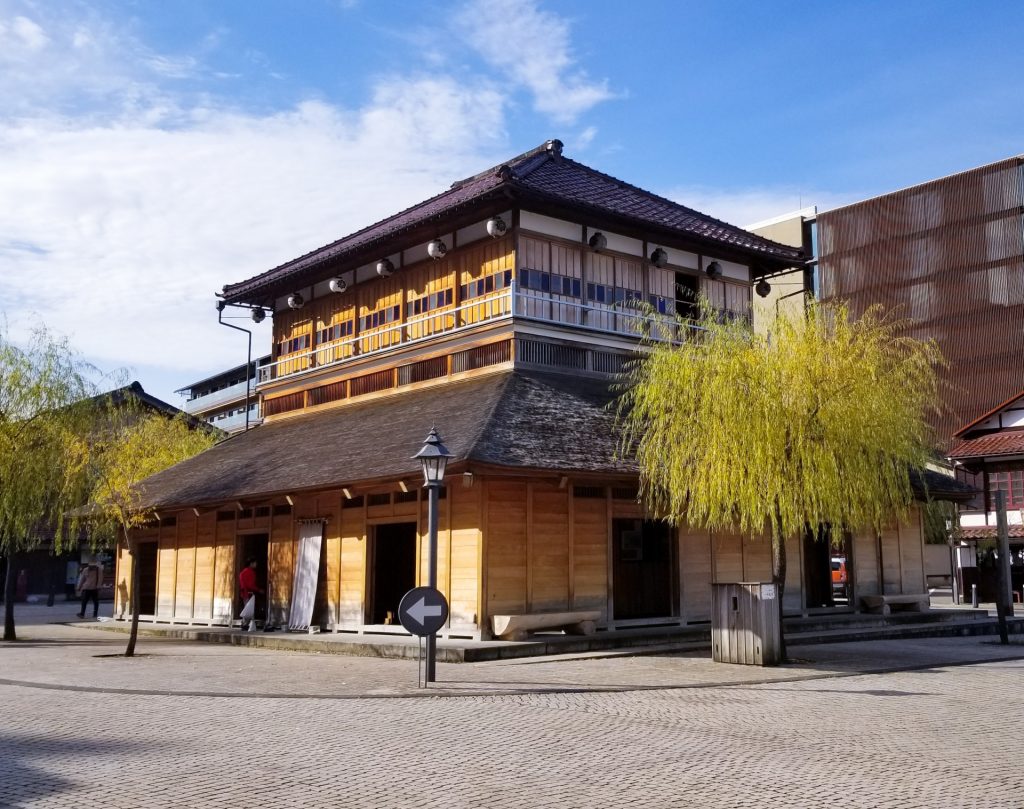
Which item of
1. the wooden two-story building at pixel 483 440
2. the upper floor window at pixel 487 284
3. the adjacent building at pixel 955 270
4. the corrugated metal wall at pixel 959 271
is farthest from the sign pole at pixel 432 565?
the corrugated metal wall at pixel 959 271

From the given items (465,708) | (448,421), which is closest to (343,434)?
(448,421)

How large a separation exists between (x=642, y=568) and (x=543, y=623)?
424cm

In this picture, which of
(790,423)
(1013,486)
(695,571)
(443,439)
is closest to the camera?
(790,423)

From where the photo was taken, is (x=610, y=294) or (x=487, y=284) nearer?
(x=487, y=284)

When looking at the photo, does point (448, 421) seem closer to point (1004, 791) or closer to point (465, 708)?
point (465, 708)

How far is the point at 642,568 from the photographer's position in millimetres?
21031

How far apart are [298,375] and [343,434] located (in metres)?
5.58

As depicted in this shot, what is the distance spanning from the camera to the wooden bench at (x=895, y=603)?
23.3m

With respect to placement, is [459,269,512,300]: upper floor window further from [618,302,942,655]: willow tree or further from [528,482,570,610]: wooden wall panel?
[618,302,942,655]: willow tree

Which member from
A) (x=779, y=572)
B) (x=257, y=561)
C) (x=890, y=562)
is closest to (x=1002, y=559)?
(x=890, y=562)

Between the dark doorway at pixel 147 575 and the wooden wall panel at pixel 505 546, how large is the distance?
13261mm

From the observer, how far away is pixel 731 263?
25.6 meters

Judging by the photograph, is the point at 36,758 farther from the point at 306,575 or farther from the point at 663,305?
the point at 663,305

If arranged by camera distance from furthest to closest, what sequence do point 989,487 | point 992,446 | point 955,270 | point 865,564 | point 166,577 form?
point 955,270
point 989,487
point 992,446
point 166,577
point 865,564
